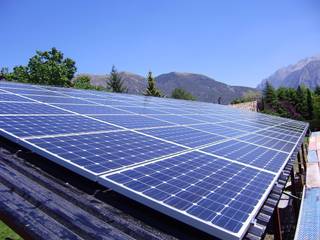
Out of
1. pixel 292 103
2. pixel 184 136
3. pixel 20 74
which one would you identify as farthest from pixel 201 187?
pixel 292 103

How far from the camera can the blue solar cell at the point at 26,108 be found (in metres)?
7.60

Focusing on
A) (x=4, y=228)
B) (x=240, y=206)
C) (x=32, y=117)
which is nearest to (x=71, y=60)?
(x=4, y=228)

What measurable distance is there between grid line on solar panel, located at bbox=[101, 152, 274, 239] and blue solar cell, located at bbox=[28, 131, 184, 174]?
30cm

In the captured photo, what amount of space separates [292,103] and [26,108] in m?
70.0

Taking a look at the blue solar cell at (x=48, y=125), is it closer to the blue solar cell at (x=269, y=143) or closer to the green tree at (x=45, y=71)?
the blue solar cell at (x=269, y=143)

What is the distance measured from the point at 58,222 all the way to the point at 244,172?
3344 millimetres

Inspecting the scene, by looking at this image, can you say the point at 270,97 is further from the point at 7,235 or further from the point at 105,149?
the point at 105,149

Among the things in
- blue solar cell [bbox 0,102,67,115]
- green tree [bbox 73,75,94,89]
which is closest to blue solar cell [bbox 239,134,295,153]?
blue solar cell [bbox 0,102,67,115]

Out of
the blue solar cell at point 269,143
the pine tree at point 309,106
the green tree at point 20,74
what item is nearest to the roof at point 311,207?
the blue solar cell at point 269,143

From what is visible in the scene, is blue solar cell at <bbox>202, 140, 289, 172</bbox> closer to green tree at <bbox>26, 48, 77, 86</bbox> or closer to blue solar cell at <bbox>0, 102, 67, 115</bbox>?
blue solar cell at <bbox>0, 102, 67, 115</bbox>

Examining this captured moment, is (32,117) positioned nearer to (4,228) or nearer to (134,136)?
(134,136)

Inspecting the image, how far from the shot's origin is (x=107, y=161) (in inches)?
212

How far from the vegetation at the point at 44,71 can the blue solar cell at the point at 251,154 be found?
47.8 meters

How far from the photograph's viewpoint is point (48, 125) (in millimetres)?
6930
